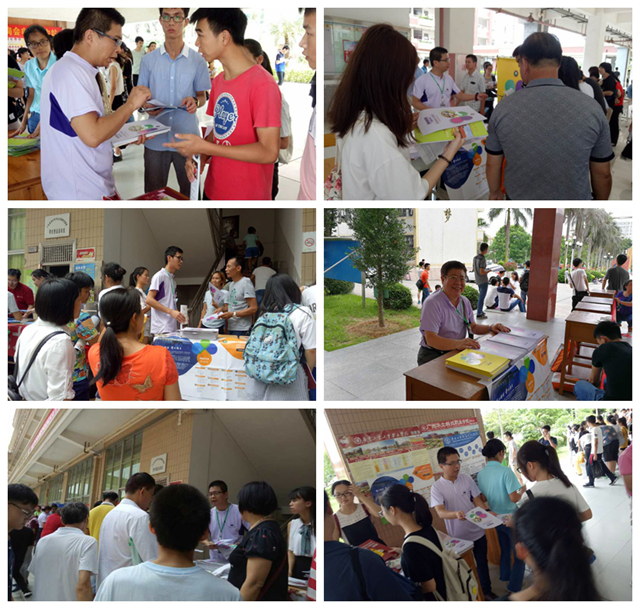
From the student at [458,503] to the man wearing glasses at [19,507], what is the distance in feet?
5.94

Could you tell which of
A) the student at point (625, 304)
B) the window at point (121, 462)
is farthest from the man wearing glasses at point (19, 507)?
the student at point (625, 304)

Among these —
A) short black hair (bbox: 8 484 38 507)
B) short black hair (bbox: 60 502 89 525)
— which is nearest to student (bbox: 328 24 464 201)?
short black hair (bbox: 60 502 89 525)

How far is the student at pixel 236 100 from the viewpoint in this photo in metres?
1.77

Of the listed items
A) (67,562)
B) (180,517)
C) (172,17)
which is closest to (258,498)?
(180,517)

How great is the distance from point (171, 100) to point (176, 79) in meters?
0.10

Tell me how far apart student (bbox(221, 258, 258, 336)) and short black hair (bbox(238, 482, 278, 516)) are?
0.68m

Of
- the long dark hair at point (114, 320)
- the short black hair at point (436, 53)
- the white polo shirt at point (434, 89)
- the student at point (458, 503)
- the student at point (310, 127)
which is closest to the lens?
the long dark hair at point (114, 320)

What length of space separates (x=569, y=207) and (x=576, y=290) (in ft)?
1.27

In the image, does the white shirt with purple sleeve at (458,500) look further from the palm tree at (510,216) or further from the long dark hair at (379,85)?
the long dark hair at (379,85)

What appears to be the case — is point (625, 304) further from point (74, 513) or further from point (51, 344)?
point (74, 513)

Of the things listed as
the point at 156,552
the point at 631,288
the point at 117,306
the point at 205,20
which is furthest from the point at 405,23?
the point at 156,552

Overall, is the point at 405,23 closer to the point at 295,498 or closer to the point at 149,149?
the point at 149,149

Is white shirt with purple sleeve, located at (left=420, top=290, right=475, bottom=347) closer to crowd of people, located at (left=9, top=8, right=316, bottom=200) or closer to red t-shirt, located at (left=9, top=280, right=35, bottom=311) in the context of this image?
crowd of people, located at (left=9, top=8, right=316, bottom=200)

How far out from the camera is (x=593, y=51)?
8.69ft
